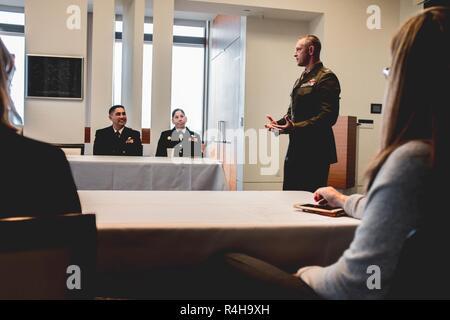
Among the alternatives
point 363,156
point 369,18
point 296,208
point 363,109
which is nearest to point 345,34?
point 369,18

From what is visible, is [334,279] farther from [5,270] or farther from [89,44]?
[89,44]

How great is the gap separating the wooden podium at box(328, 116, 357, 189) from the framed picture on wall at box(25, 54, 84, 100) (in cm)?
347

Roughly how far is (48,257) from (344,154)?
18.5 feet

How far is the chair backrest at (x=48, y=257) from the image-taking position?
0.81m

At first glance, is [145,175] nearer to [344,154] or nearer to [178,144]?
[178,144]

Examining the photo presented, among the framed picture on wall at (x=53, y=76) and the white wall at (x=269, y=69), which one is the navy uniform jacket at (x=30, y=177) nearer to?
the framed picture on wall at (x=53, y=76)

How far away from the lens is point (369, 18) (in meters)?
7.06

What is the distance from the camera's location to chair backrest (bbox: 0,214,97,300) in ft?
2.67

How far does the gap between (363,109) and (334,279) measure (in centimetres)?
642

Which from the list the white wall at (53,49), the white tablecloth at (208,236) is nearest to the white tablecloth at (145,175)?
the white tablecloth at (208,236)

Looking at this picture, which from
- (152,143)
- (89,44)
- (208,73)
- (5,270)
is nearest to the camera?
(5,270)

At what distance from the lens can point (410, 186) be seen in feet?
2.92

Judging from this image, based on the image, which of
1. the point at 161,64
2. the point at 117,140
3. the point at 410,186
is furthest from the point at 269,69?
the point at 410,186

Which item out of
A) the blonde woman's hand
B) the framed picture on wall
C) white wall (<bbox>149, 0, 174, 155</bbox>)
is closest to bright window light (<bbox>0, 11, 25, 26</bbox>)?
the framed picture on wall
